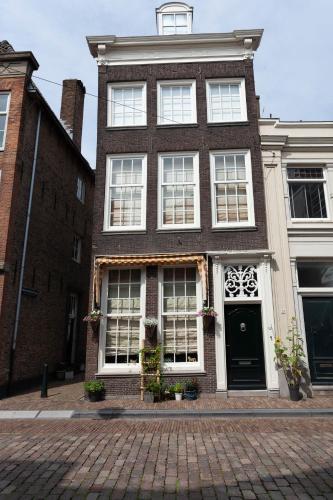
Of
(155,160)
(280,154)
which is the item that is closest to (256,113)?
(280,154)

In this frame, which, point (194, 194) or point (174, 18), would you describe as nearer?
point (194, 194)

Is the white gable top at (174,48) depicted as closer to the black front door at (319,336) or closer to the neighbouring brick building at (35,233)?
the neighbouring brick building at (35,233)

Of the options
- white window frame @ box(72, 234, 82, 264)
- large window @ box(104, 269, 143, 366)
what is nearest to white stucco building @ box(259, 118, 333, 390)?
large window @ box(104, 269, 143, 366)

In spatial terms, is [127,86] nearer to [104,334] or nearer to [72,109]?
[72,109]

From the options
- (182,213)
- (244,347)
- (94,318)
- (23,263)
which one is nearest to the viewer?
(94,318)

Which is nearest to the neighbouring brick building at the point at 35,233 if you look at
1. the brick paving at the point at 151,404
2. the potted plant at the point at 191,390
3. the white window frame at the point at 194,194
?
the brick paving at the point at 151,404

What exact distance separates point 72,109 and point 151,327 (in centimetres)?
1263

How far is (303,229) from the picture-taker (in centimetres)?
1145

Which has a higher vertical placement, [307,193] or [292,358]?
[307,193]

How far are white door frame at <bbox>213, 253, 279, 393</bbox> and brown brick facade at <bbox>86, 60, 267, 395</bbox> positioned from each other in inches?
9.0

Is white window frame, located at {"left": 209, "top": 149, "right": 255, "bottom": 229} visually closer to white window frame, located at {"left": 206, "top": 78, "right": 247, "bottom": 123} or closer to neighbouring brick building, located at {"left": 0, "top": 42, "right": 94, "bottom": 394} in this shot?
white window frame, located at {"left": 206, "top": 78, "right": 247, "bottom": 123}

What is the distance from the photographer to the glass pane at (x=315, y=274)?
11.3 metres

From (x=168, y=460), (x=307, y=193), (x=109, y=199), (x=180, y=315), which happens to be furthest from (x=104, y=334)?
(x=307, y=193)

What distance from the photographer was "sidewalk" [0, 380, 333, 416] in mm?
9008
